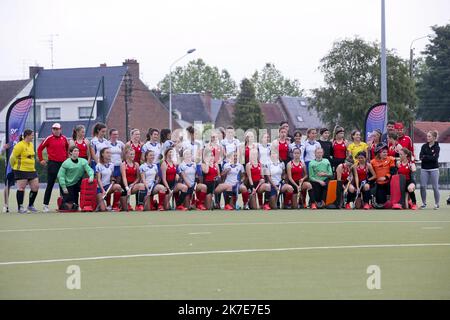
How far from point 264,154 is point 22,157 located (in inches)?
227

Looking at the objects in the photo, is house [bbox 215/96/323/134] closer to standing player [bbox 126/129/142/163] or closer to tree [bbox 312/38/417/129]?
tree [bbox 312/38/417/129]

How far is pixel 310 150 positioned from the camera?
2481 cm

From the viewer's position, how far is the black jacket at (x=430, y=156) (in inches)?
965

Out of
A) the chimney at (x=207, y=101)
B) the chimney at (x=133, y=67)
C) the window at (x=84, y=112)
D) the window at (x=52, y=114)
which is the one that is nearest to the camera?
the window at (x=84, y=112)

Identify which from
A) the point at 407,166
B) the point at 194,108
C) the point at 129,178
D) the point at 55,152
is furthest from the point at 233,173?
the point at 194,108

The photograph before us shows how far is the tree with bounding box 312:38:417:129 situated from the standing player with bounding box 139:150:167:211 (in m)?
40.0

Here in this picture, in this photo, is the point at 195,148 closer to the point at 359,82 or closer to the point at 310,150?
the point at 310,150

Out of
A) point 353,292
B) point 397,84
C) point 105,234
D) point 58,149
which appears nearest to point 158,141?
point 58,149

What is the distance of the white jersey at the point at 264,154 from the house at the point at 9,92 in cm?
A: 7468

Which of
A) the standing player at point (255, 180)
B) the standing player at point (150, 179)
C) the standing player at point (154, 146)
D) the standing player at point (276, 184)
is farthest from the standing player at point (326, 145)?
the standing player at point (150, 179)

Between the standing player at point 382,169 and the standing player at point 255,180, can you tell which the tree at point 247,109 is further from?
the standing player at point 382,169

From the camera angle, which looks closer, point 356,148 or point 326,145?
point 356,148

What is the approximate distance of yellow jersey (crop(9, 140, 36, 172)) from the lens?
2308 centimetres

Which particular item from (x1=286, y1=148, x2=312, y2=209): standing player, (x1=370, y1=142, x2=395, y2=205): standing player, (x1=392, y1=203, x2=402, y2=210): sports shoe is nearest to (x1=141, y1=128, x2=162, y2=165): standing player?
(x1=286, y1=148, x2=312, y2=209): standing player
